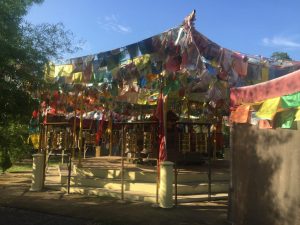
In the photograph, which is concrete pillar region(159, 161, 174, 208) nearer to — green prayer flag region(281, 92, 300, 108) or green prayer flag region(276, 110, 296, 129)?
green prayer flag region(276, 110, 296, 129)

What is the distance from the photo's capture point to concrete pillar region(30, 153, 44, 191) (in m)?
13.1

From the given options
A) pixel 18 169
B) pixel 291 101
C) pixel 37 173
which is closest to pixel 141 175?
pixel 37 173

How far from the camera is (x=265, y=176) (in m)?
7.24

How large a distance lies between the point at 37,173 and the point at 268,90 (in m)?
8.49

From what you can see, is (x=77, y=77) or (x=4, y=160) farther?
(x=4, y=160)

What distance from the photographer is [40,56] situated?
10781 millimetres

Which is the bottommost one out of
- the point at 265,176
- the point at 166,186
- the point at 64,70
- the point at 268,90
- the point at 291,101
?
the point at 166,186

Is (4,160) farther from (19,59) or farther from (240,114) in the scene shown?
(240,114)

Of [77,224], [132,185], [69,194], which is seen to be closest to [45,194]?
[69,194]

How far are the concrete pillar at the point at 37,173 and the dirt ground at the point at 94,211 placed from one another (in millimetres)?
776

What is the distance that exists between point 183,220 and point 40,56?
5.61 metres

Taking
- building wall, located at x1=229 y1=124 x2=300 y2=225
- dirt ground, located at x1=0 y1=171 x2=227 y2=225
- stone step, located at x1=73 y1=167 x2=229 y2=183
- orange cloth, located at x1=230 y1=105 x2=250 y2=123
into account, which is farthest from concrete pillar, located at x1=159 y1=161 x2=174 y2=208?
orange cloth, located at x1=230 y1=105 x2=250 y2=123

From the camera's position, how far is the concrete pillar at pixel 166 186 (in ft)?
33.9

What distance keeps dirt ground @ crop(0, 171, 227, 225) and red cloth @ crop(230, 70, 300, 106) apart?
2.84 metres
